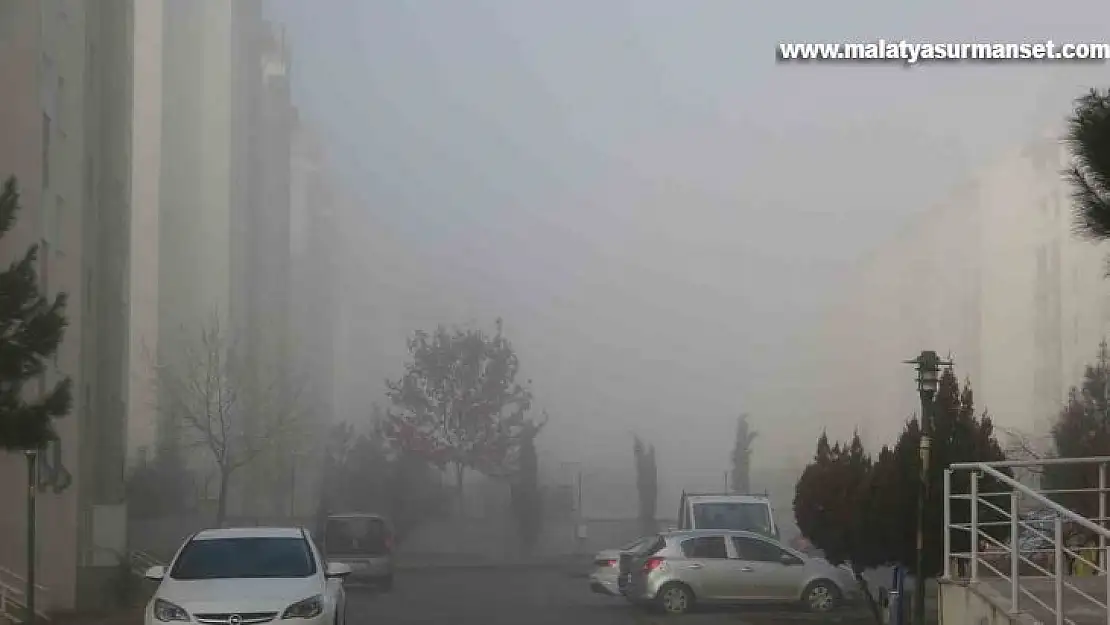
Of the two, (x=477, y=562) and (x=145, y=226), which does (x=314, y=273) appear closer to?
(x=145, y=226)

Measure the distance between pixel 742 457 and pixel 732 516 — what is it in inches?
550

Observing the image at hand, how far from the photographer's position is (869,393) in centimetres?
4381

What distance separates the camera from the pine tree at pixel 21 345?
18.5 m

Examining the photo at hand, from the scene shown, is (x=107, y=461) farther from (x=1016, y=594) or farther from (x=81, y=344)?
(x=1016, y=594)

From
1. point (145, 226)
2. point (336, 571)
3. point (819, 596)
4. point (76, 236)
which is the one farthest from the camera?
point (145, 226)

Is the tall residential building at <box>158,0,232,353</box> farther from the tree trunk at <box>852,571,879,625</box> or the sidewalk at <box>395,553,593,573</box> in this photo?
the tree trunk at <box>852,571,879,625</box>

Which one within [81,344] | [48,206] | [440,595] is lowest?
[440,595]

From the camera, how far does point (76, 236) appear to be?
28.9 m

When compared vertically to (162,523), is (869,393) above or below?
above

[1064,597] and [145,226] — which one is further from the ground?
[145,226]

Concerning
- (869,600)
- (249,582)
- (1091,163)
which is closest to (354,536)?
(869,600)

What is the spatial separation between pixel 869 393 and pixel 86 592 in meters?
24.1

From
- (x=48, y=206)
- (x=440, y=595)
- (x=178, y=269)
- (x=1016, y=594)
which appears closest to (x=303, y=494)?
(x=178, y=269)

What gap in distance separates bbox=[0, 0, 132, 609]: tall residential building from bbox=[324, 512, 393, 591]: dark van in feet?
14.2
